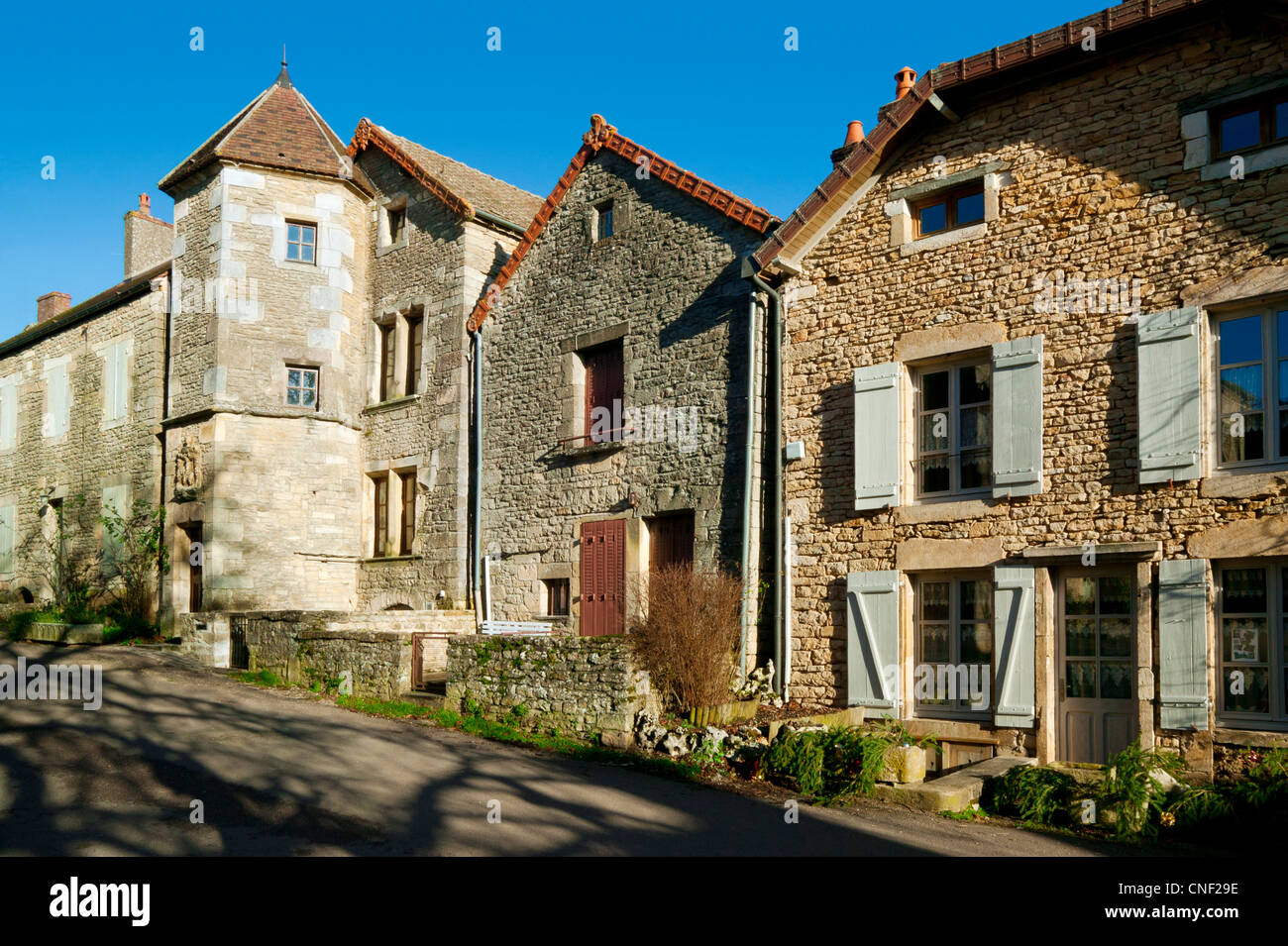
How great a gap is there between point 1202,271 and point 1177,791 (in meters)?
4.29

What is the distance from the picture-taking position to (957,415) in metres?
10.9

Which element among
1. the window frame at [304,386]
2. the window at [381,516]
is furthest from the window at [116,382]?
the window at [381,516]

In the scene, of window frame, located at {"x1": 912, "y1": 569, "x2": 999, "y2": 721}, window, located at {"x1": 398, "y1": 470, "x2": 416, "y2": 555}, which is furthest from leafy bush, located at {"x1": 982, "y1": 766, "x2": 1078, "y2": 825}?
window, located at {"x1": 398, "y1": 470, "x2": 416, "y2": 555}

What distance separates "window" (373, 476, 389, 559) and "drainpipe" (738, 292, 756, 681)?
7563 millimetres

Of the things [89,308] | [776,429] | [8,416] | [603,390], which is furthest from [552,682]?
[8,416]

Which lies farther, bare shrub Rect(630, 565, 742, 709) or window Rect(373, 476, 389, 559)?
window Rect(373, 476, 389, 559)

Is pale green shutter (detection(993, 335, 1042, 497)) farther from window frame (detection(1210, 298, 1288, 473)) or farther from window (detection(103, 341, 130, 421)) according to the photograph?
window (detection(103, 341, 130, 421))

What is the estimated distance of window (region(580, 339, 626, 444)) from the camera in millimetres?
14422

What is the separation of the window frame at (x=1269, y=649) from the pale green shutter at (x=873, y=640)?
9.28 feet
